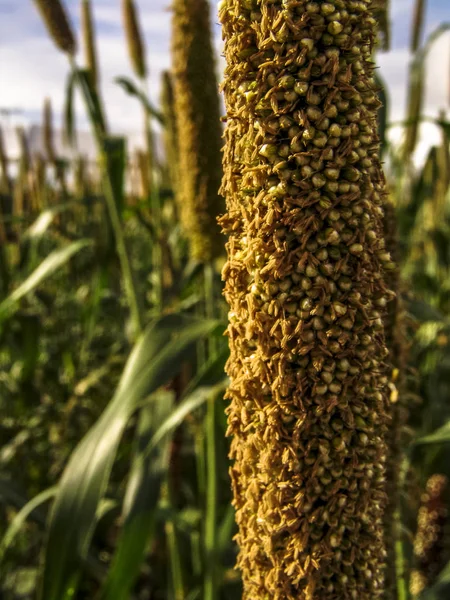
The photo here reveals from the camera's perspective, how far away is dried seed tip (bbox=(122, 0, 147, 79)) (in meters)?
3.61

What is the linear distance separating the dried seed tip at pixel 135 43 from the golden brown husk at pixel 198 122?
806 mm

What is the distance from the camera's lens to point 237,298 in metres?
1.26

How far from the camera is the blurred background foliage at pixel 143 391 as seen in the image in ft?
6.92

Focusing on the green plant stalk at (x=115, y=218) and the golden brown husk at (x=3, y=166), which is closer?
the green plant stalk at (x=115, y=218)

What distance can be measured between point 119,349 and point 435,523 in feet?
9.48

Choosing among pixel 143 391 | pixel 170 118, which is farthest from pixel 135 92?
pixel 143 391

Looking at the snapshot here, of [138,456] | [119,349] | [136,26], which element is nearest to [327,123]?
[138,456]

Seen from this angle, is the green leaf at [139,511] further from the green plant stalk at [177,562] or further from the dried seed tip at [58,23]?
the dried seed tip at [58,23]

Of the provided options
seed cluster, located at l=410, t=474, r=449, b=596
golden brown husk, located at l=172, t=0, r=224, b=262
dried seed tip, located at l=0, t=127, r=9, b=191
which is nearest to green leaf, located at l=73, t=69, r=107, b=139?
golden brown husk, located at l=172, t=0, r=224, b=262

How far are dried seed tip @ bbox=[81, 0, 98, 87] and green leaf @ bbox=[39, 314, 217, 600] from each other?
251 cm

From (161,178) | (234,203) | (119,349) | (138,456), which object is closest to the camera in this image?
(234,203)

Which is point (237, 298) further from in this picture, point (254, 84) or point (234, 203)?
point (254, 84)

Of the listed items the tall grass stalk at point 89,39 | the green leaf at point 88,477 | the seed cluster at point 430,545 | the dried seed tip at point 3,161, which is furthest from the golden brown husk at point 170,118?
the dried seed tip at point 3,161

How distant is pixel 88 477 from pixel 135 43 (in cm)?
257
